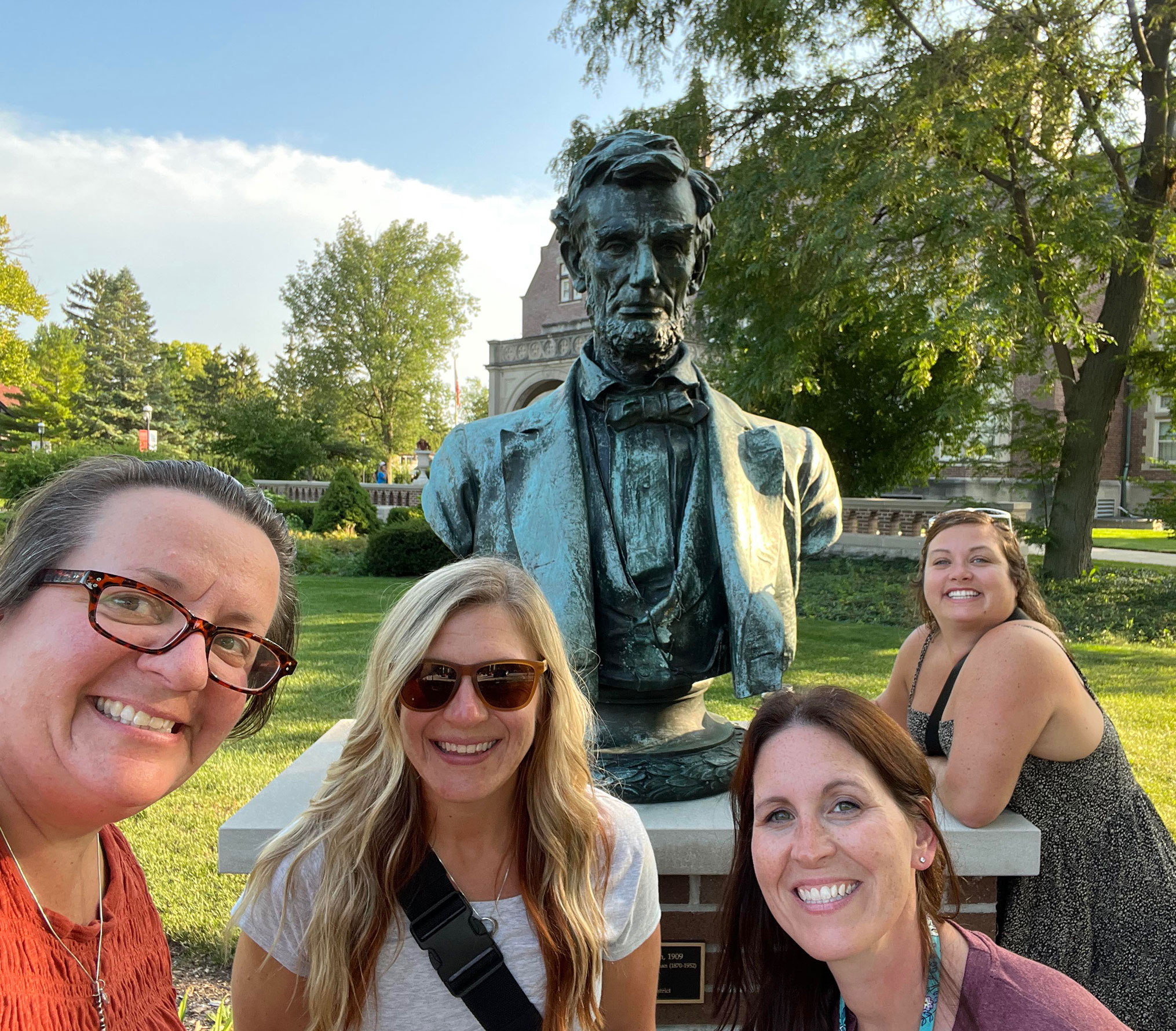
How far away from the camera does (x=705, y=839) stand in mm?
2771

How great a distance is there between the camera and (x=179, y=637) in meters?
1.33

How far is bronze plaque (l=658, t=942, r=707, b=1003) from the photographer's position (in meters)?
2.94

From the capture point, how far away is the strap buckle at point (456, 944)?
1.81 metres

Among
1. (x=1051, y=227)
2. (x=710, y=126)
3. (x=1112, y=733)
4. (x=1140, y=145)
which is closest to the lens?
(x=1112, y=733)

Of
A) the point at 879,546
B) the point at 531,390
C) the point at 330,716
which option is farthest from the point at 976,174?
the point at 531,390

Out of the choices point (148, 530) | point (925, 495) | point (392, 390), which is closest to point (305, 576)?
point (148, 530)

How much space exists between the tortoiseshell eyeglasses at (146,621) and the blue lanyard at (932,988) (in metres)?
1.40

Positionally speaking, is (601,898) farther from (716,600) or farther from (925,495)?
(925,495)

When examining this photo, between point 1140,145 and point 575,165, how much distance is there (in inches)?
526

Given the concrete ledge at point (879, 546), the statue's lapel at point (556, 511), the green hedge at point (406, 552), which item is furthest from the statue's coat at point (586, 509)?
the concrete ledge at point (879, 546)

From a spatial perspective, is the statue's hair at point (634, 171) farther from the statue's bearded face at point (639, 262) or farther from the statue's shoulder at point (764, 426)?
the statue's shoulder at point (764, 426)

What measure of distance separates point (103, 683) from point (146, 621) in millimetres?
100

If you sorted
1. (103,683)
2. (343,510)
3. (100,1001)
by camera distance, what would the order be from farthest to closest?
(343,510)
(100,1001)
(103,683)

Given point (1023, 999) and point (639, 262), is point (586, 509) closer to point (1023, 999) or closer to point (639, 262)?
point (639, 262)
